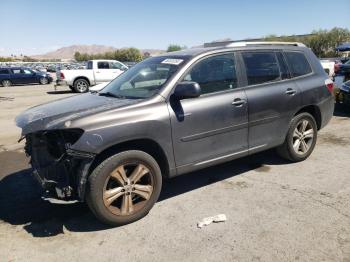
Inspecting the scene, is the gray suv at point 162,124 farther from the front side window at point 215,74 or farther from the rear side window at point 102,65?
the rear side window at point 102,65

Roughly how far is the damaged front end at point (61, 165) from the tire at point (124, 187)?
13 cm

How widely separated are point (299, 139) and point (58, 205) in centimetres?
350

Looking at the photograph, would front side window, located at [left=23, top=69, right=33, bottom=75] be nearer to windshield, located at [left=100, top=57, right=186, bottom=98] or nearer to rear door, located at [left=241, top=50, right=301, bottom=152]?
windshield, located at [left=100, top=57, right=186, bottom=98]

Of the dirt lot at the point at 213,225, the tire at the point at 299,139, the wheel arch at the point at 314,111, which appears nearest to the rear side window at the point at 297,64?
the wheel arch at the point at 314,111

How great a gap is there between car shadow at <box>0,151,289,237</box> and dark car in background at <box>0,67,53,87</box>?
22.4 m

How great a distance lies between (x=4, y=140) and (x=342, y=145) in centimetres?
677

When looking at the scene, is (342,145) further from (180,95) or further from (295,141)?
(180,95)

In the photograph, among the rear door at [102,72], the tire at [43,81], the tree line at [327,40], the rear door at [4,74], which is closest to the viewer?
the rear door at [102,72]

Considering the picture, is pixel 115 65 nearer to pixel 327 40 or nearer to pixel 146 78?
pixel 146 78

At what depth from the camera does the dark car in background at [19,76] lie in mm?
25531

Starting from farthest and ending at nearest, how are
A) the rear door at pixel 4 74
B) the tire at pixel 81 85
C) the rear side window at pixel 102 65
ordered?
the rear door at pixel 4 74, the rear side window at pixel 102 65, the tire at pixel 81 85

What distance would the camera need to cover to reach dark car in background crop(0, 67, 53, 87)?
25.5 m

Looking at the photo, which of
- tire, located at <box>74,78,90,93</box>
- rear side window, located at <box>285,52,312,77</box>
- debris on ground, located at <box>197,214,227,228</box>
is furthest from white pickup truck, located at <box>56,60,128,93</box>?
debris on ground, located at <box>197,214,227,228</box>

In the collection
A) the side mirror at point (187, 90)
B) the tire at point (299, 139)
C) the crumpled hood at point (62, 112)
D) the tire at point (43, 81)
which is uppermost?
the side mirror at point (187, 90)
